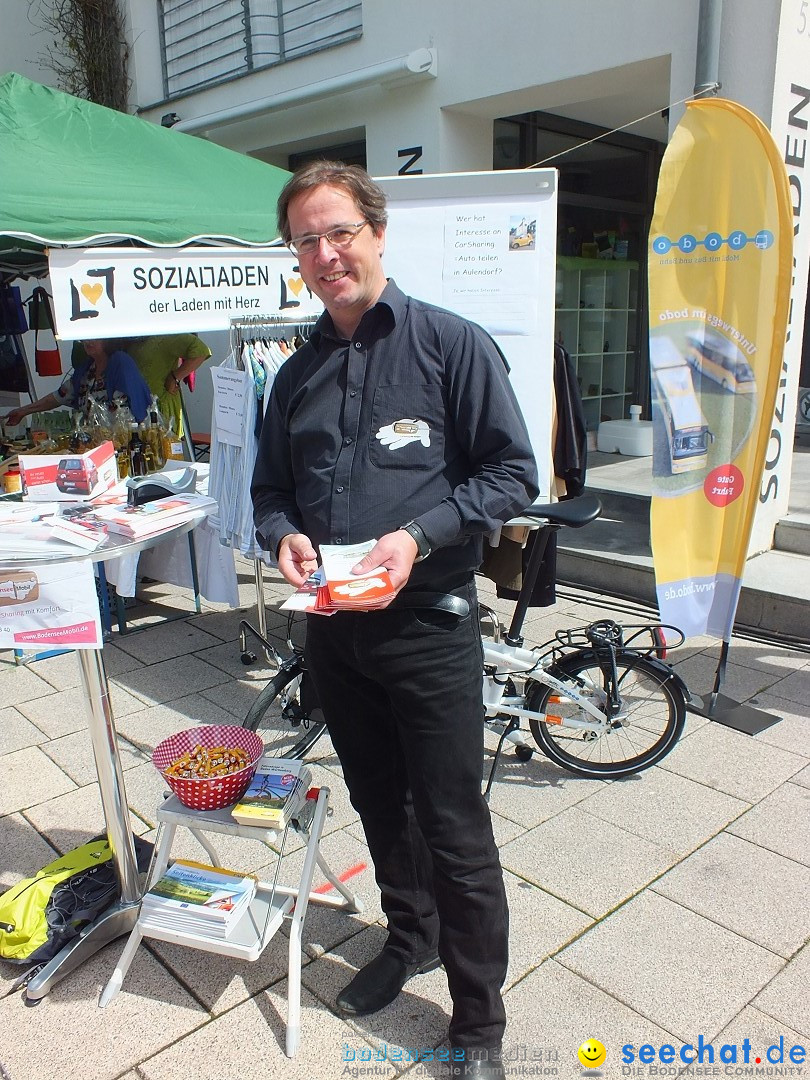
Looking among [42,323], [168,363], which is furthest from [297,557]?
[42,323]

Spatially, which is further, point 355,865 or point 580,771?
point 580,771

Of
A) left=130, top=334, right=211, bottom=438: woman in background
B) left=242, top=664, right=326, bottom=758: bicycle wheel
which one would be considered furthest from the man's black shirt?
left=130, top=334, right=211, bottom=438: woman in background

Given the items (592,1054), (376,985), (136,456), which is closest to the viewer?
(592,1054)

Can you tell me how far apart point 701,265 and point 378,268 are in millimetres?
2205

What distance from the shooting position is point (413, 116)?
24.1 feet

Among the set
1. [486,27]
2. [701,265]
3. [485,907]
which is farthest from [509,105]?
[485,907]

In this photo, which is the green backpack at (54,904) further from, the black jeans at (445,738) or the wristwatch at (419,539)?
the wristwatch at (419,539)

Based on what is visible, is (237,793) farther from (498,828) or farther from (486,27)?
(486,27)

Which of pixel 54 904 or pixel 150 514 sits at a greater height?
pixel 150 514

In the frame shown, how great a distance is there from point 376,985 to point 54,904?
983 millimetres

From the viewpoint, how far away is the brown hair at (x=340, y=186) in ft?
5.73

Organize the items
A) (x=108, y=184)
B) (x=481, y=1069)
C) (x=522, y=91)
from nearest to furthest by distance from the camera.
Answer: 1. (x=481, y=1069)
2. (x=108, y=184)
3. (x=522, y=91)

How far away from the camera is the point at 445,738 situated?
1.83 m

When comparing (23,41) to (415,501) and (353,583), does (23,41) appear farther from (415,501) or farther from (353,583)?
(353,583)
